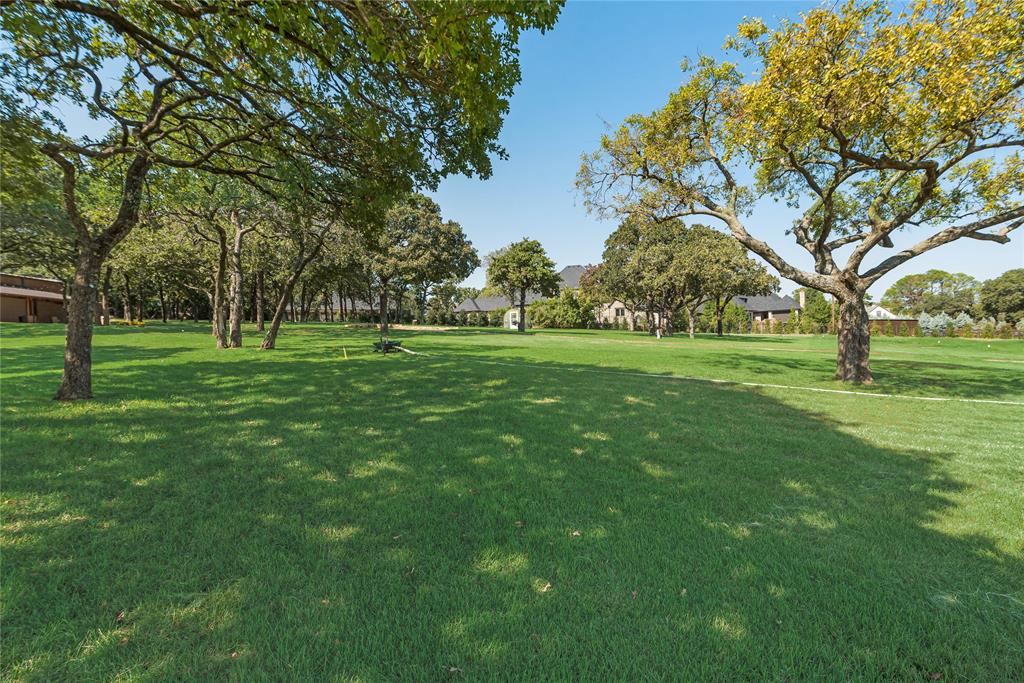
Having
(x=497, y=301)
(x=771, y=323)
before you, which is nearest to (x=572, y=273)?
(x=497, y=301)

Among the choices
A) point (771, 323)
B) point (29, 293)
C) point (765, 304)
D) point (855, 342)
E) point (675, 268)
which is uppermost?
point (675, 268)

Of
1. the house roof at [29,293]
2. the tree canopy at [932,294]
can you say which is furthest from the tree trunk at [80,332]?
the tree canopy at [932,294]

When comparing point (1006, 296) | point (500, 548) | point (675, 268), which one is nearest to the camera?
point (500, 548)

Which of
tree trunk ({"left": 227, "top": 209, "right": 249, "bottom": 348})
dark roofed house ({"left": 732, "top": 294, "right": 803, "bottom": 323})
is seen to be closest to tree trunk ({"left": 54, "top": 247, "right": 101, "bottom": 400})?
tree trunk ({"left": 227, "top": 209, "right": 249, "bottom": 348})

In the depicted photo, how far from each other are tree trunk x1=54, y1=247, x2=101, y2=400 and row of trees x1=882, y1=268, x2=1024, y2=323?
3483 inches

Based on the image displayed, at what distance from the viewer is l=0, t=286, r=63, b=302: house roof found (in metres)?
43.5

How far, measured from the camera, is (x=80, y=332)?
7.88 m

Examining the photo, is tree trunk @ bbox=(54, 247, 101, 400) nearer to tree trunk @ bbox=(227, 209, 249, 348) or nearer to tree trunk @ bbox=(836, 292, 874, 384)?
tree trunk @ bbox=(227, 209, 249, 348)

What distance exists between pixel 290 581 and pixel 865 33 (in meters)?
14.9

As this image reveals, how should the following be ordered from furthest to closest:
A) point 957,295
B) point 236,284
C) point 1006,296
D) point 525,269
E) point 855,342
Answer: point 957,295 < point 1006,296 < point 525,269 < point 236,284 < point 855,342

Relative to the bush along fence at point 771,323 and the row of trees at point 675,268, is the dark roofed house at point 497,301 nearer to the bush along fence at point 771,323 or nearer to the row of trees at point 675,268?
the bush along fence at point 771,323

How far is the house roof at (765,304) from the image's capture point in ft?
250

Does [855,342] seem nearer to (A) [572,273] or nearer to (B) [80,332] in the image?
(B) [80,332]

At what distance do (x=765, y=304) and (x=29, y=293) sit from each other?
10895cm
